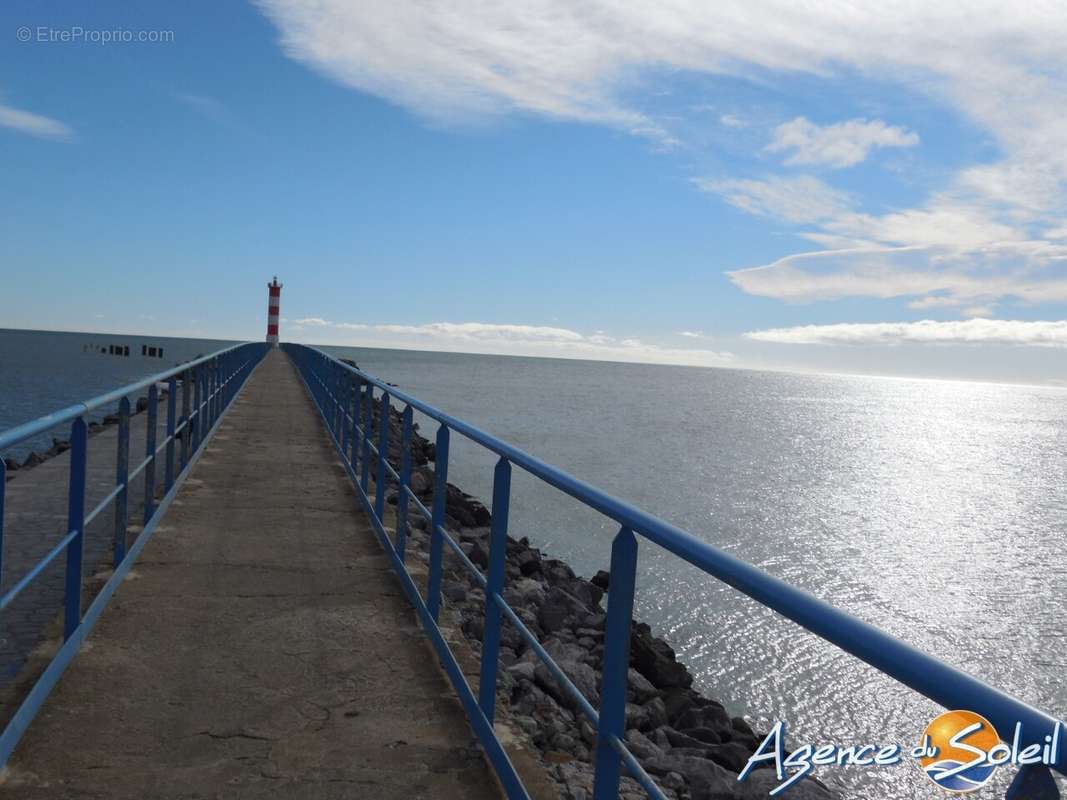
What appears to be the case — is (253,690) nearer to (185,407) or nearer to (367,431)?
(367,431)

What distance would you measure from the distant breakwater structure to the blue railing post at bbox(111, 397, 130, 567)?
6.15 ft

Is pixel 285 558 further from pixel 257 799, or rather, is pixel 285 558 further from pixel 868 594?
pixel 868 594

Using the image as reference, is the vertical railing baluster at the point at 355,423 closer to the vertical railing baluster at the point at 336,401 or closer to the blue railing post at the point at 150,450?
the vertical railing baluster at the point at 336,401

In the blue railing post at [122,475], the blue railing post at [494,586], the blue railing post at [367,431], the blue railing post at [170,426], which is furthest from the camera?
the blue railing post at [367,431]

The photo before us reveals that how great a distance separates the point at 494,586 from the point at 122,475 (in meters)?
2.62

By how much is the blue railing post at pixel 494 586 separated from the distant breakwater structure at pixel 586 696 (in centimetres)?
14

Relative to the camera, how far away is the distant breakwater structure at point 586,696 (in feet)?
15.5

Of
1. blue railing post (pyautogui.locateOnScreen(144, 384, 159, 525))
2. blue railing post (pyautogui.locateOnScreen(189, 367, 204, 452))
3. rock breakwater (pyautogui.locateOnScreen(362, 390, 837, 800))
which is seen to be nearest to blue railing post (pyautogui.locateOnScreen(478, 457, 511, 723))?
rock breakwater (pyautogui.locateOnScreen(362, 390, 837, 800))

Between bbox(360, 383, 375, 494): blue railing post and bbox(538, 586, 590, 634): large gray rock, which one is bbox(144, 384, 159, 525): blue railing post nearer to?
bbox(360, 383, 375, 494): blue railing post

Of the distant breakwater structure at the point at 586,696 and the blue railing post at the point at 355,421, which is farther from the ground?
the blue railing post at the point at 355,421

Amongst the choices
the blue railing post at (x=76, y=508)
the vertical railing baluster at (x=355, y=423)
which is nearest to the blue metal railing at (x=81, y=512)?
the blue railing post at (x=76, y=508)

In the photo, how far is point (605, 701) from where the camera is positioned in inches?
93.2

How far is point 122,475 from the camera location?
494cm

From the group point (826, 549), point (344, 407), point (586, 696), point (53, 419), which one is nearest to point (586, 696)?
point (586, 696)
